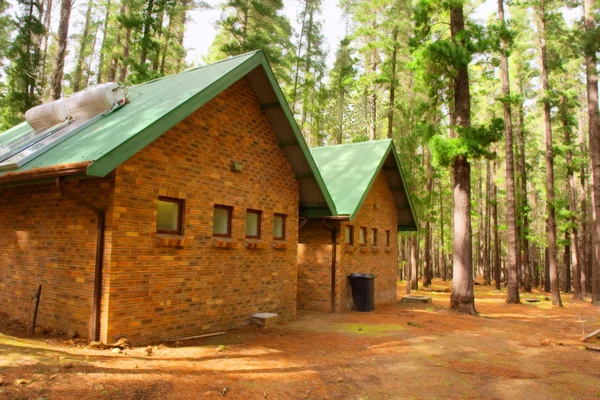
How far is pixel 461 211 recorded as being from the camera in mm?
14852

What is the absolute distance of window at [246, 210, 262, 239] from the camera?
10.5 metres

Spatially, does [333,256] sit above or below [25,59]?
below

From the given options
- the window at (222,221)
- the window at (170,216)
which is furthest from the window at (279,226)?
the window at (170,216)

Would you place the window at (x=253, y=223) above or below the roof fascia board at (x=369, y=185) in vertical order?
below

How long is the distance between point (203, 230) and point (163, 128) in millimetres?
2443

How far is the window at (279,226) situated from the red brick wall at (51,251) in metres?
5.15

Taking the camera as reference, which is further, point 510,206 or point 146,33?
point 510,206

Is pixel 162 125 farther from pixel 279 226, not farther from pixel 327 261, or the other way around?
pixel 327 261

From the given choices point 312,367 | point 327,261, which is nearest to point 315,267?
point 327,261

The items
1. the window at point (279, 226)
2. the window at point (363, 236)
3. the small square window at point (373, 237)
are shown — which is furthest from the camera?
the small square window at point (373, 237)

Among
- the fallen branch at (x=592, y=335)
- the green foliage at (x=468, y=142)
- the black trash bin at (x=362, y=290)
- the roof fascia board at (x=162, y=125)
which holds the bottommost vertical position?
the fallen branch at (x=592, y=335)

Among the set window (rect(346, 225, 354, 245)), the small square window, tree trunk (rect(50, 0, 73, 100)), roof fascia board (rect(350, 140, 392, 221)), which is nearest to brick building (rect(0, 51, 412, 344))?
roof fascia board (rect(350, 140, 392, 221))

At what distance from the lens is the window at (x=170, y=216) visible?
809 centimetres

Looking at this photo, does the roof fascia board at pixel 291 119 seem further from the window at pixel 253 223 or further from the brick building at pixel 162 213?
the window at pixel 253 223
